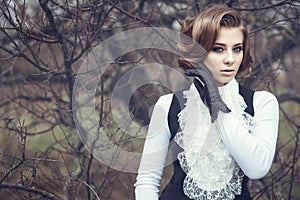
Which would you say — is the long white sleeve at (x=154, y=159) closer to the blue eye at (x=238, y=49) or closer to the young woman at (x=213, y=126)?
the young woman at (x=213, y=126)

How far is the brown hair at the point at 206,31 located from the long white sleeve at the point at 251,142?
0.23 metres

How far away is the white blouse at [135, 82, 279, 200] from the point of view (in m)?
→ 2.07

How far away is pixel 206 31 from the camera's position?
2174 millimetres

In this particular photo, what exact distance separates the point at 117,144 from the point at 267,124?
999 millimetres

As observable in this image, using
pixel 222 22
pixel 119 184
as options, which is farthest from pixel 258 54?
pixel 222 22

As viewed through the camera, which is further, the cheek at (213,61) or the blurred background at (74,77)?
the blurred background at (74,77)

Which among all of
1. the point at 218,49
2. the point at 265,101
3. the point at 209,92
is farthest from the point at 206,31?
the point at 265,101

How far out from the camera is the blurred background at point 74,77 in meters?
2.99

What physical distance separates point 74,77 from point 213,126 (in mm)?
1106

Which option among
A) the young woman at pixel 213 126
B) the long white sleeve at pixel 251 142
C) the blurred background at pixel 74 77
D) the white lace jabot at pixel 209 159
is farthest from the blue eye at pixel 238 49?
the blurred background at pixel 74 77

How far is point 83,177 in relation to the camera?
337 cm

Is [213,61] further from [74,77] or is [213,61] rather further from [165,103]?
[74,77]

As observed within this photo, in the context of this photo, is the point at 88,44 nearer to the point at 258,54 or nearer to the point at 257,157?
the point at 257,157

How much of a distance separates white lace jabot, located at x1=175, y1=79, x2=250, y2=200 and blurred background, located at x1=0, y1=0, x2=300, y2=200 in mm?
546
